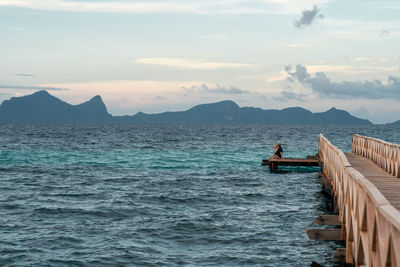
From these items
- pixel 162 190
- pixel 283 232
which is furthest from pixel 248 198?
pixel 283 232

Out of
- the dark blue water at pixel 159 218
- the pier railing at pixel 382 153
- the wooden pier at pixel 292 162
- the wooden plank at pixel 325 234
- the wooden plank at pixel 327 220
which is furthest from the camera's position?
the wooden pier at pixel 292 162

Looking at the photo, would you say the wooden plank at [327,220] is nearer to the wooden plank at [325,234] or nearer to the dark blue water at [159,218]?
the dark blue water at [159,218]

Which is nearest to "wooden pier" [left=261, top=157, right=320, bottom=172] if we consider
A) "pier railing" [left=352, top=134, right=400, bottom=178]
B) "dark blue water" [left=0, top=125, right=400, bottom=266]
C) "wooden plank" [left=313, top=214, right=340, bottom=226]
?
"dark blue water" [left=0, top=125, right=400, bottom=266]

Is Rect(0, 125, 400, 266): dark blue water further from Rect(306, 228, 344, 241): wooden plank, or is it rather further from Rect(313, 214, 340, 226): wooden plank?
Rect(306, 228, 344, 241): wooden plank

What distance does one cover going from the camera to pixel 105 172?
34.1m

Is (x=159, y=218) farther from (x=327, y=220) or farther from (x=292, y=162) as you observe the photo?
(x=292, y=162)

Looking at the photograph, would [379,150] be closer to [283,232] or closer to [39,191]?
[283,232]

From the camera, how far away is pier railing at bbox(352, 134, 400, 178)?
664 inches

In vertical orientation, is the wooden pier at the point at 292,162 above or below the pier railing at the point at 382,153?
below

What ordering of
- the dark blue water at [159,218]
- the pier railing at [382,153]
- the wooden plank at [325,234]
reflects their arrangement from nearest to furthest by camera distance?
the wooden plank at [325,234] < the dark blue water at [159,218] < the pier railing at [382,153]

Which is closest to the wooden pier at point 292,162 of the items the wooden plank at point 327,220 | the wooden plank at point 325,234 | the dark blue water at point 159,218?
the dark blue water at point 159,218

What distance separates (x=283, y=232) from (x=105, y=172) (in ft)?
67.7

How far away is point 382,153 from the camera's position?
19781 mm

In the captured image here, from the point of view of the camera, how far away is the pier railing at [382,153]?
1686cm
